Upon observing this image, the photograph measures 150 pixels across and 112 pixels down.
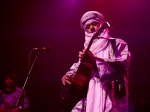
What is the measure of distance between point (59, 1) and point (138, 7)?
6.96 feet

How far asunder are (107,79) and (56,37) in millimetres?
4789

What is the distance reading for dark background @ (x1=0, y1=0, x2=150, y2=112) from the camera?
6.64 meters

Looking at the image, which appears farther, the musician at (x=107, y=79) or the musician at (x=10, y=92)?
the musician at (x=10, y=92)

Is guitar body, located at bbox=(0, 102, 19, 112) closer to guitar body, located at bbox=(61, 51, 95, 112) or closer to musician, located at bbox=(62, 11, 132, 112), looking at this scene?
musician, located at bbox=(62, 11, 132, 112)

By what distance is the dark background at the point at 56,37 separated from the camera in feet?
21.8

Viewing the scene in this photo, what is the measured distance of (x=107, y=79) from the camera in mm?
2791

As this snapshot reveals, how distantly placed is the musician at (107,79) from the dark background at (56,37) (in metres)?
3.39

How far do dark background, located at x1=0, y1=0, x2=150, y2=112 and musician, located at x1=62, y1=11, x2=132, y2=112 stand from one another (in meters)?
3.39

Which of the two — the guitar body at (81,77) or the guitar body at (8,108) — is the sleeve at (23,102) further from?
the guitar body at (81,77)

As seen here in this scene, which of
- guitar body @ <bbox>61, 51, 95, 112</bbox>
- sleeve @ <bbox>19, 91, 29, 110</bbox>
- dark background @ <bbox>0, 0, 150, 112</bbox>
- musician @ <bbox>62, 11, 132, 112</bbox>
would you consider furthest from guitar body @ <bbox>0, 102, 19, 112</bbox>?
guitar body @ <bbox>61, 51, 95, 112</bbox>

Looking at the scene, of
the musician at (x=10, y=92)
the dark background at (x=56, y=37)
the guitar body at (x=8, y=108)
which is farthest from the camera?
the musician at (x=10, y=92)

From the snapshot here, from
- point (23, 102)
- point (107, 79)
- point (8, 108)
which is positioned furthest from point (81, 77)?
point (8, 108)

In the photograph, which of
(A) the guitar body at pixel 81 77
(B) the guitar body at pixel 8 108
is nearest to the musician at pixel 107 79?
(A) the guitar body at pixel 81 77

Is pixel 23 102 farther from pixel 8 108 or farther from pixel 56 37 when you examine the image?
pixel 56 37
